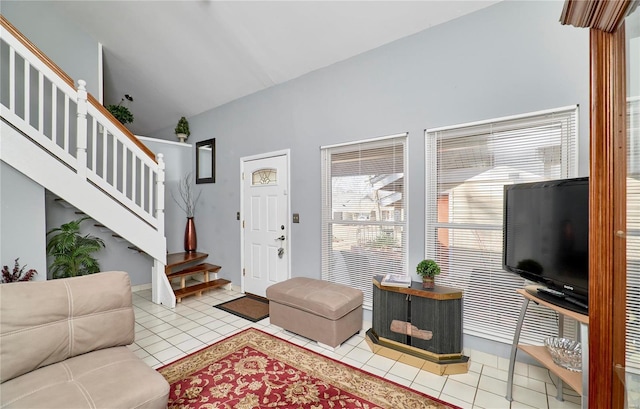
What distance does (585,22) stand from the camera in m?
0.93

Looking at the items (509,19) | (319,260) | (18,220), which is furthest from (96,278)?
(509,19)

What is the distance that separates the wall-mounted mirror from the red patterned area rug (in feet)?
10.1

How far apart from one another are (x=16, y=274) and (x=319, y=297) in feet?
9.56

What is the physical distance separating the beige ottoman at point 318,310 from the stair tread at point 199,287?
5.32 feet

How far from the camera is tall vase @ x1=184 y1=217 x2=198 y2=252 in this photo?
191 inches

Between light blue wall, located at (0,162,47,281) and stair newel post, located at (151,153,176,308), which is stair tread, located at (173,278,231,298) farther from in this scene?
light blue wall, located at (0,162,47,281)

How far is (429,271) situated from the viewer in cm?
244

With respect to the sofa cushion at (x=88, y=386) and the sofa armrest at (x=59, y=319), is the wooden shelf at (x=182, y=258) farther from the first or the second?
the sofa cushion at (x=88, y=386)

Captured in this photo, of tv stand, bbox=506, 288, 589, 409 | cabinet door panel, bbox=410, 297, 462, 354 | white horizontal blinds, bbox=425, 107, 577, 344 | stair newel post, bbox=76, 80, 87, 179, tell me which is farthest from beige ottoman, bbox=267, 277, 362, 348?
stair newel post, bbox=76, 80, 87, 179

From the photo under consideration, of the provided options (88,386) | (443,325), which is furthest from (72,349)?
(443,325)

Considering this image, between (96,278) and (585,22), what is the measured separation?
9.04ft

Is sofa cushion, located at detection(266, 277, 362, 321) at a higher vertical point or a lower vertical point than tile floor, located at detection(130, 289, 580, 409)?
higher

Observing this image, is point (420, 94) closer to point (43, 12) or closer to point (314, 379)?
point (314, 379)

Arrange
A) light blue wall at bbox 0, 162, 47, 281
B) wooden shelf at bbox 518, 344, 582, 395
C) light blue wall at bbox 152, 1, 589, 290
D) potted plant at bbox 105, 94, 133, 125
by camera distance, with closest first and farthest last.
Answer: wooden shelf at bbox 518, 344, 582, 395 < light blue wall at bbox 152, 1, 589, 290 < light blue wall at bbox 0, 162, 47, 281 < potted plant at bbox 105, 94, 133, 125
